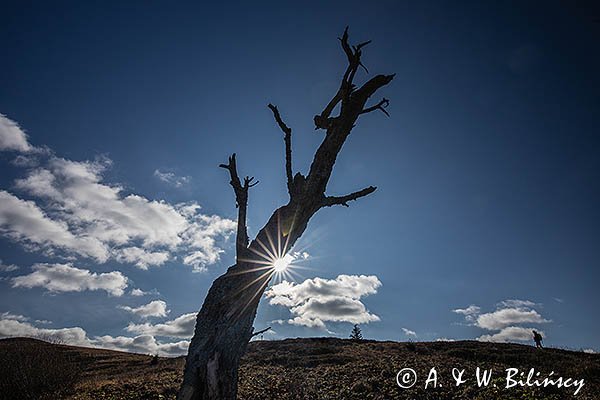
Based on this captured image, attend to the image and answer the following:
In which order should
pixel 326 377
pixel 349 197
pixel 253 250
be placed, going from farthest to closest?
pixel 326 377 → pixel 349 197 → pixel 253 250

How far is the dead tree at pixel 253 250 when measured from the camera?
5195 mm

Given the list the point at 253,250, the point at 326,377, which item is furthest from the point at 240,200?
the point at 326,377

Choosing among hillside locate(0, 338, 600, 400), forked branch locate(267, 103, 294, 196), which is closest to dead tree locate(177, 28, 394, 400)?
forked branch locate(267, 103, 294, 196)

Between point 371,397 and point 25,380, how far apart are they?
16.6m

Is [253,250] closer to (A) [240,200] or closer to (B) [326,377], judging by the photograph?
(A) [240,200]

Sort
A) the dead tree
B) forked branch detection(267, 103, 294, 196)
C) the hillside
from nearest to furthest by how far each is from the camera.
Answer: the dead tree < forked branch detection(267, 103, 294, 196) < the hillside

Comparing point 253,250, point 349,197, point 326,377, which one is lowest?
point 326,377

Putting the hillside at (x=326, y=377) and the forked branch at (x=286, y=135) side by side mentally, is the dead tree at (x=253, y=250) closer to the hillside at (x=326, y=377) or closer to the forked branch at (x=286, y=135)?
the forked branch at (x=286, y=135)

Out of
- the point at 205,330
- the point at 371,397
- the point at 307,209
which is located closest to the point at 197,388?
the point at 205,330

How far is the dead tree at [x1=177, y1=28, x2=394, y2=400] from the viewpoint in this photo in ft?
17.0

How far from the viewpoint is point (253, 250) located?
21.0 feet

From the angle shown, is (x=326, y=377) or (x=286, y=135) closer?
(x=286, y=135)

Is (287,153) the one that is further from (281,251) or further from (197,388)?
(197,388)

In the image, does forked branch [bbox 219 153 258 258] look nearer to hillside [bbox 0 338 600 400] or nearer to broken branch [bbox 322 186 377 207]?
broken branch [bbox 322 186 377 207]
